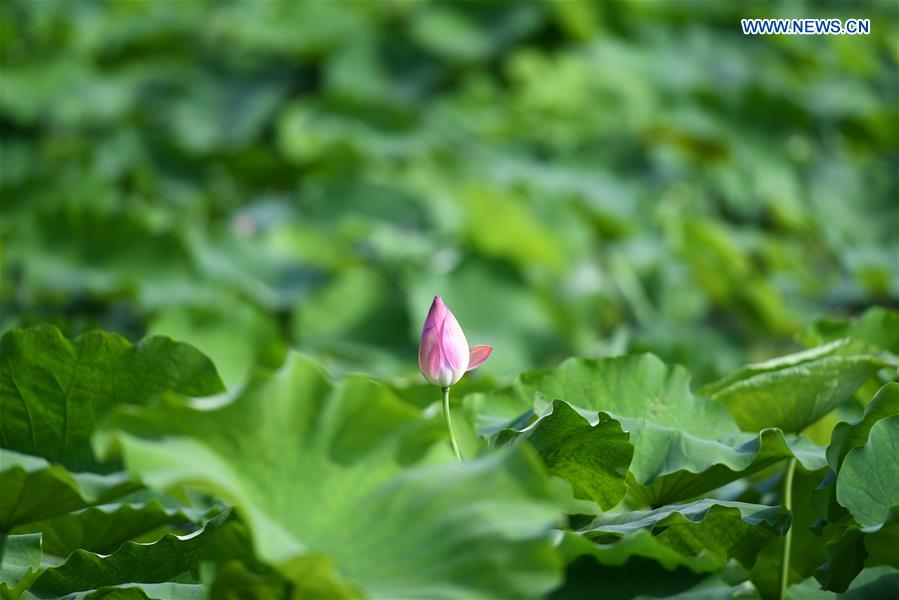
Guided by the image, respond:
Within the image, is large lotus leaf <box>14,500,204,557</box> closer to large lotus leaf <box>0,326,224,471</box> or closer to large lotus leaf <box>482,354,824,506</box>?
large lotus leaf <box>0,326,224,471</box>

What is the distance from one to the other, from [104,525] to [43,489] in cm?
8

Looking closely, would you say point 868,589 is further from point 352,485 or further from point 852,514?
point 352,485

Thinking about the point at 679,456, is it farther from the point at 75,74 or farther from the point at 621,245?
the point at 75,74

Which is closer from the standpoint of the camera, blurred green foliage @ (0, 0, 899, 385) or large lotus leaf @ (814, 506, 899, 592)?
large lotus leaf @ (814, 506, 899, 592)

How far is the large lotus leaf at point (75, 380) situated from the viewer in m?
0.67

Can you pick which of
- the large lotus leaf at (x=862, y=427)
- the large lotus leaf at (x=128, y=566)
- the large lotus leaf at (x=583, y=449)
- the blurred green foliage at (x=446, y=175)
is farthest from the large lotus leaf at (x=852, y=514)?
the blurred green foliage at (x=446, y=175)

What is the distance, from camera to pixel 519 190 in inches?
97.0

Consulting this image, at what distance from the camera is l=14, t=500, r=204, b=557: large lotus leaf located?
0.67 meters

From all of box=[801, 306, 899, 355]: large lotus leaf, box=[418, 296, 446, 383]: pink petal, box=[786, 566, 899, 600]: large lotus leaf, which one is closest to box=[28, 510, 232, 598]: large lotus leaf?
box=[418, 296, 446, 383]: pink petal

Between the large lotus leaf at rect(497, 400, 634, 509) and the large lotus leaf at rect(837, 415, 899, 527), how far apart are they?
0.36ft

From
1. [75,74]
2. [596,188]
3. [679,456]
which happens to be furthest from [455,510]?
[75,74]

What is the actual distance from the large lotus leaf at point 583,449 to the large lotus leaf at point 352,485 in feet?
0.34

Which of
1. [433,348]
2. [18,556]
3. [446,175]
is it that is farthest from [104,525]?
[446,175]

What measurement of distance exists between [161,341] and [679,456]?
294 mm
